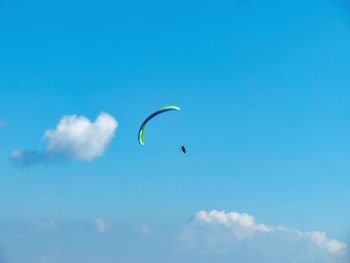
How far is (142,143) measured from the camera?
306 feet

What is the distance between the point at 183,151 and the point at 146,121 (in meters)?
7.41

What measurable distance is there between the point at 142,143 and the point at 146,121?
13.9ft

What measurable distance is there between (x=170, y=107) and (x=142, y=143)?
8.97 m

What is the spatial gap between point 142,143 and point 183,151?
720cm

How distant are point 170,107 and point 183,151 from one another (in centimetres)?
744

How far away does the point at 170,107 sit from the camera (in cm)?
8769

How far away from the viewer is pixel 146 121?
90.8 metres

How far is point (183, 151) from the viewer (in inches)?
3553
